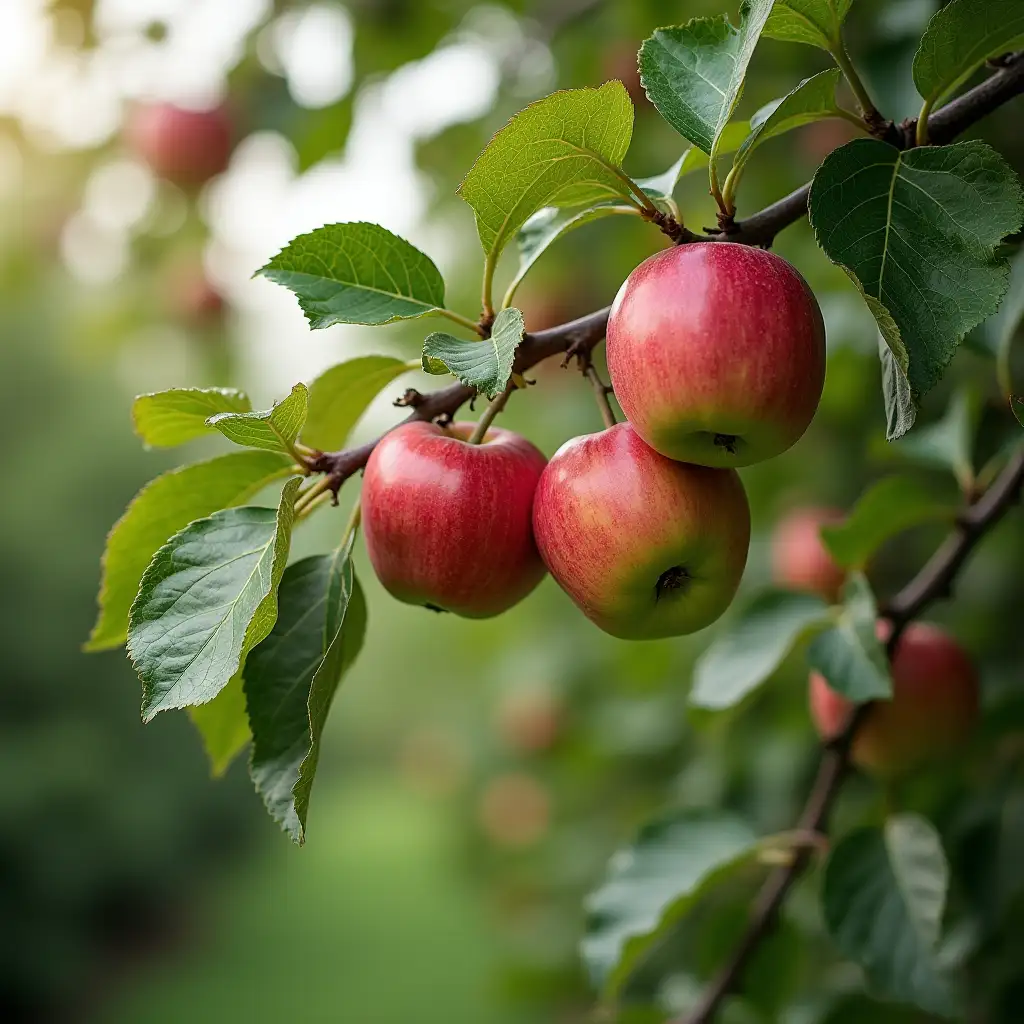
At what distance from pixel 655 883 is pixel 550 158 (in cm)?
75

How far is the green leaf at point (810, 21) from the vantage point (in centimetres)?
60

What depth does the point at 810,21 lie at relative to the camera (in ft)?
2.02

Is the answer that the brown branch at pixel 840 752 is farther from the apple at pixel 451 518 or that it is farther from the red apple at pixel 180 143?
the red apple at pixel 180 143

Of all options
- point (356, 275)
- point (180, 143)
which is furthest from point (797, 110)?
point (180, 143)

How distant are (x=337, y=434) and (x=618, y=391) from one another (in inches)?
11.9

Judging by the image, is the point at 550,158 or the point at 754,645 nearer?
the point at 550,158

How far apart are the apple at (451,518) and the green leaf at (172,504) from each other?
0.09 meters

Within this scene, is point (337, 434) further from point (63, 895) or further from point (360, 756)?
point (360, 756)

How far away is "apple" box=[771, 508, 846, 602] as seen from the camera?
5.28ft

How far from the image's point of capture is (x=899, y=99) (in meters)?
1.06

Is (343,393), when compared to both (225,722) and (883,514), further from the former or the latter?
(883,514)

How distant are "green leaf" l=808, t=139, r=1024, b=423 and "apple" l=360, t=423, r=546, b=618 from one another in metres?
0.25

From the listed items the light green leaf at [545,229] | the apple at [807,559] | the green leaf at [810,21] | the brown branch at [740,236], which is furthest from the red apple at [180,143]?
the green leaf at [810,21]

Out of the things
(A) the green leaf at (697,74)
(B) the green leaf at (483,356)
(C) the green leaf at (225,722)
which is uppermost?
(A) the green leaf at (697,74)
